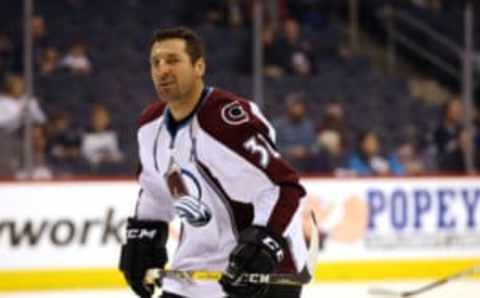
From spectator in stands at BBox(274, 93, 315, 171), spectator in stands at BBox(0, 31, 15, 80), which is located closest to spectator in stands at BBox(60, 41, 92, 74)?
spectator in stands at BBox(0, 31, 15, 80)

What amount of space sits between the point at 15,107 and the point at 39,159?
1.25 ft

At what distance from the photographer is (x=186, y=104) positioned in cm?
342

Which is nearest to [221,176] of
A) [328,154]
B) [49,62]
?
[49,62]

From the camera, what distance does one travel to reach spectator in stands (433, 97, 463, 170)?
31.0 feet

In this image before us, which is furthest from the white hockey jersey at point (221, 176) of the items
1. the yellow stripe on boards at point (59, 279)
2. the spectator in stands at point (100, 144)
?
the spectator in stands at point (100, 144)

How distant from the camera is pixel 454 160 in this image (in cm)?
942

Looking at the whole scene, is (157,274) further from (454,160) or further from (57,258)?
(454,160)

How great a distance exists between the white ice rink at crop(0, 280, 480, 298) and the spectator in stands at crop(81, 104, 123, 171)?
38.3 inches

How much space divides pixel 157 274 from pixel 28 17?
503cm

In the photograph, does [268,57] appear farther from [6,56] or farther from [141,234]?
[141,234]

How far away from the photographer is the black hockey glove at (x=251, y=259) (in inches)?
125

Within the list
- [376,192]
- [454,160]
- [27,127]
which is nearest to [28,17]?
[27,127]

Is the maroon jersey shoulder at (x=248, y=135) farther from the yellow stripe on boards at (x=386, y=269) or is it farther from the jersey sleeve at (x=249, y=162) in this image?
the yellow stripe on boards at (x=386, y=269)

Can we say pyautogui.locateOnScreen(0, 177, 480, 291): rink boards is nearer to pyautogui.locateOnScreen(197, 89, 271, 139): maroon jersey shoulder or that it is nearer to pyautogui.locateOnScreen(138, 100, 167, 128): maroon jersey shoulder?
pyautogui.locateOnScreen(138, 100, 167, 128): maroon jersey shoulder
